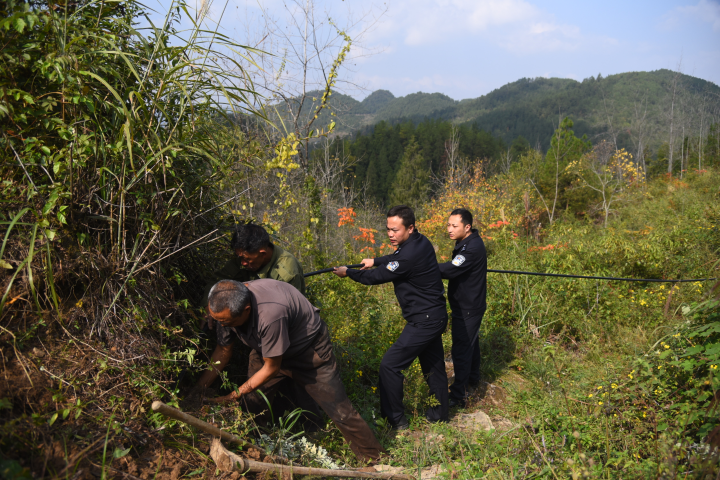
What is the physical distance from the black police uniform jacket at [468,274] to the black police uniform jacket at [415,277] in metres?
0.51

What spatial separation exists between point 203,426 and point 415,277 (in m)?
2.19

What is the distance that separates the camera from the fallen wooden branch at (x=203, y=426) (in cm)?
210

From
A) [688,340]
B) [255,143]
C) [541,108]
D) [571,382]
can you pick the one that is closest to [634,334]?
[571,382]

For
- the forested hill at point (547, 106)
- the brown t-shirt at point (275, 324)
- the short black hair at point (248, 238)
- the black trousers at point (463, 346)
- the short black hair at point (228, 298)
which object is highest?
the forested hill at point (547, 106)

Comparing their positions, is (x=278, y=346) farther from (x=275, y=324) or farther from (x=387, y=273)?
(x=387, y=273)

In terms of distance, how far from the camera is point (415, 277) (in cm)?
386

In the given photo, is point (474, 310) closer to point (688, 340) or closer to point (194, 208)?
point (688, 340)

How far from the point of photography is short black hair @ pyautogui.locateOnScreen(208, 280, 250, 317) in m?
2.53

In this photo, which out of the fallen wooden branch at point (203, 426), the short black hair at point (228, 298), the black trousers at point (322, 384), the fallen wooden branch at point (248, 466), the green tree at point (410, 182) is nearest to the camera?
the fallen wooden branch at point (203, 426)

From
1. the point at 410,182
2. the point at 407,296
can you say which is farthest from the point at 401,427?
the point at 410,182

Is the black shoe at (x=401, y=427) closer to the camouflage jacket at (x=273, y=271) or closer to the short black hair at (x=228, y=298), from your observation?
the camouflage jacket at (x=273, y=271)

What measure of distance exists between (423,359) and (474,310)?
0.80 metres

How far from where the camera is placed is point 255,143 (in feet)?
10.9

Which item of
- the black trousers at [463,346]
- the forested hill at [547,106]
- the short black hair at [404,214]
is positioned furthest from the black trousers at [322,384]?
the forested hill at [547,106]
